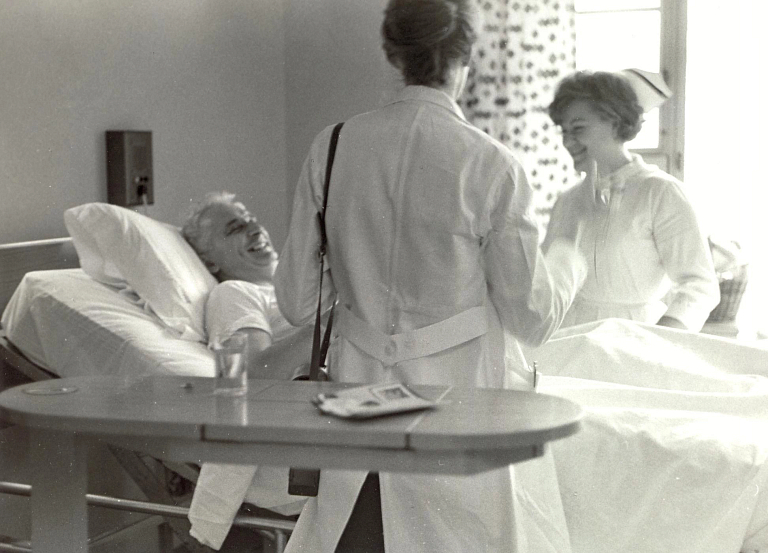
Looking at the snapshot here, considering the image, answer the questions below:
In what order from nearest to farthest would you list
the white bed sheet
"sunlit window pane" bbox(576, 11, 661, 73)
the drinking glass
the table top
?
1. the table top
2. the drinking glass
3. "sunlit window pane" bbox(576, 11, 661, 73)
4. the white bed sheet

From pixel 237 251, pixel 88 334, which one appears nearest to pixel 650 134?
pixel 237 251

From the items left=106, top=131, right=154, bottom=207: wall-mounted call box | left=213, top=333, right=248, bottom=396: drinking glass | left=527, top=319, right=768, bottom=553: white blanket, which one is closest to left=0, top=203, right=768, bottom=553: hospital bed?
left=527, top=319, right=768, bottom=553: white blanket

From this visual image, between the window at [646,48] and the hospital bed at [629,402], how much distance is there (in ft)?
0.82

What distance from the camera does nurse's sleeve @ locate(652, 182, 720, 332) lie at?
118cm

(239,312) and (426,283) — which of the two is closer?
(426,283)

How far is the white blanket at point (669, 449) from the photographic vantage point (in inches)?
42.3

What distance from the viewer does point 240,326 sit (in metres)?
1.35

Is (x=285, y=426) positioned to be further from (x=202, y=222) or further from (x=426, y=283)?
(x=202, y=222)

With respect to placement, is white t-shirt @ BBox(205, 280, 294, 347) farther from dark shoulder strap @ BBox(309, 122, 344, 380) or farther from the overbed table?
the overbed table

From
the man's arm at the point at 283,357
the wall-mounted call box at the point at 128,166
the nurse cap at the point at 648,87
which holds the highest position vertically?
the nurse cap at the point at 648,87

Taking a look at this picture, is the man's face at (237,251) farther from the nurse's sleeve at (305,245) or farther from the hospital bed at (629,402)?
the nurse's sleeve at (305,245)

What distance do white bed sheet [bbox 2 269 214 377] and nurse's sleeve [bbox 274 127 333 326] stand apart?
12.1 inches

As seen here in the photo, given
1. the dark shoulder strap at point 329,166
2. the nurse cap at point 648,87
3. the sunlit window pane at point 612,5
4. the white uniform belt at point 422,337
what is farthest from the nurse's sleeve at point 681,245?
the dark shoulder strap at point 329,166

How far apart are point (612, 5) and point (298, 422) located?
75 centimetres
